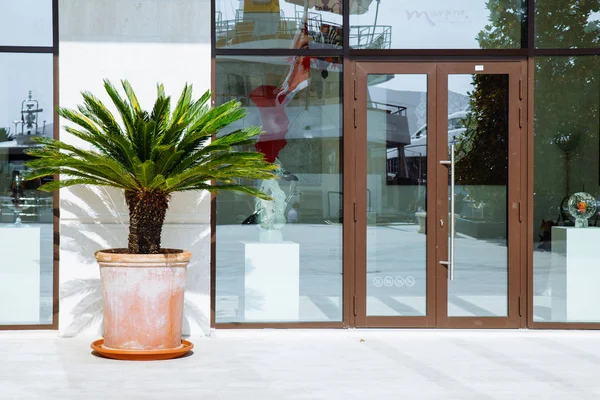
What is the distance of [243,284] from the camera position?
8047 millimetres

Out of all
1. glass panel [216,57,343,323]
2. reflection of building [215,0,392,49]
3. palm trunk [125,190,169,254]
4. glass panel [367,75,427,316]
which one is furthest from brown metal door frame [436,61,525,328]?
palm trunk [125,190,169,254]

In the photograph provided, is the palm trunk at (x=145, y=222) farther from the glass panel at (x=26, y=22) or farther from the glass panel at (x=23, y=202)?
the glass panel at (x=26, y=22)

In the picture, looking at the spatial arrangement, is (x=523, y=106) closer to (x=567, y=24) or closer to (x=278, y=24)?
(x=567, y=24)

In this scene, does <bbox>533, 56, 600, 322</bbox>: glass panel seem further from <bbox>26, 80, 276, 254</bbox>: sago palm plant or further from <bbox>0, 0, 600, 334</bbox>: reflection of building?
<bbox>26, 80, 276, 254</bbox>: sago palm plant

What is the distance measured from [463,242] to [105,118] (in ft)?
10.7

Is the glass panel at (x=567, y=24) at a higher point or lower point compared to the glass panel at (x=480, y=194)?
higher

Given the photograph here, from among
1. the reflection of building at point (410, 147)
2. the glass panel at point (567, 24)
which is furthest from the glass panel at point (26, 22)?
the glass panel at point (567, 24)

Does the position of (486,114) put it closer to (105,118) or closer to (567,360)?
(567,360)

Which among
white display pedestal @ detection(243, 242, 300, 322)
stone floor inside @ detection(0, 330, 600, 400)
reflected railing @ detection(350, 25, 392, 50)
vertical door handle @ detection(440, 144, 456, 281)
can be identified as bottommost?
stone floor inside @ detection(0, 330, 600, 400)

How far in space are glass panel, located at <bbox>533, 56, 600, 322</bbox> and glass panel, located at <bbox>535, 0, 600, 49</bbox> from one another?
146 millimetres

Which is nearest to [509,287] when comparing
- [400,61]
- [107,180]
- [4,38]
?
[400,61]

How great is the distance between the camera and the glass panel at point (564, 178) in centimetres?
812

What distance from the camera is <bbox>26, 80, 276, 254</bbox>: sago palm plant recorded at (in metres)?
6.84

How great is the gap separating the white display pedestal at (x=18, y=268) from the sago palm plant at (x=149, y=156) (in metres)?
0.93
